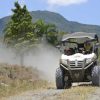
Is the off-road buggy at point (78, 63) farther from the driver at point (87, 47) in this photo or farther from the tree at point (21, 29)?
the tree at point (21, 29)

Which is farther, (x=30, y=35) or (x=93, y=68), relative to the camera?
(x=30, y=35)

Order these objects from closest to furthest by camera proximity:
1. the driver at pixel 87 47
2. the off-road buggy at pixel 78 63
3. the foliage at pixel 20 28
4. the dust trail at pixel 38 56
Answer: the off-road buggy at pixel 78 63
the driver at pixel 87 47
the foliage at pixel 20 28
the dust trail at pixel 38 56

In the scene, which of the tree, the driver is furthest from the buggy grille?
the tree

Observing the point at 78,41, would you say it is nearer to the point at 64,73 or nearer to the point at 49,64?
the point at 64,73

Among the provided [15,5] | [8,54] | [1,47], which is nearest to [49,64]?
[15,5]

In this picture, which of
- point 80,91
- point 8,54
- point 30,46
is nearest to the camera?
point 80,91

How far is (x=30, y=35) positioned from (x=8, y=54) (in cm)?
1370

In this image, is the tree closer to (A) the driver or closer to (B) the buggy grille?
(A) the driver

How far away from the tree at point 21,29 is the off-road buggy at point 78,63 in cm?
3634

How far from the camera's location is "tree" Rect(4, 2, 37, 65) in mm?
59938

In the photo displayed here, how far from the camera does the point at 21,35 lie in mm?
60656

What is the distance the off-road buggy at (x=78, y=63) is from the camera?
21.5 m

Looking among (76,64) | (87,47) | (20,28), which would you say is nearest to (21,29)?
(20,28)

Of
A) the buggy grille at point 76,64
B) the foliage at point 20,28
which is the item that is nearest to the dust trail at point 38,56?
the foliage at point 20,28
